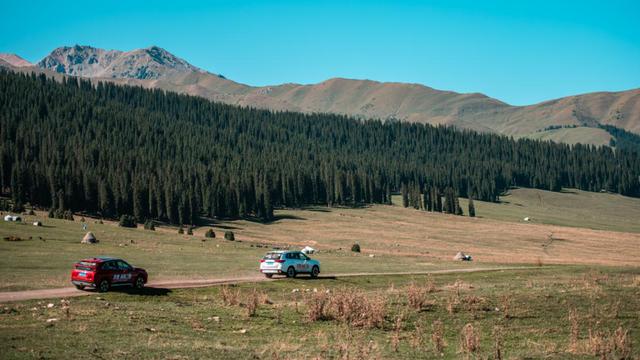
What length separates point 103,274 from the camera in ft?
105

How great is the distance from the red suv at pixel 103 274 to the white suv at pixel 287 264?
1163 cm

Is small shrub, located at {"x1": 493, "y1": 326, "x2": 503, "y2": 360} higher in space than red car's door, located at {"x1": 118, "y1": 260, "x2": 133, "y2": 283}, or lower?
lower

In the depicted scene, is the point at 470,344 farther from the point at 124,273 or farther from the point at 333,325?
the point at 124,273

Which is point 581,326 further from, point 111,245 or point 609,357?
point 111,245

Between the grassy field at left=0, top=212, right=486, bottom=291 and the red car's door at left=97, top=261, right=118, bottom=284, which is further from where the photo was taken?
the grassy field at left=0, top=212, right=486, bottom=291

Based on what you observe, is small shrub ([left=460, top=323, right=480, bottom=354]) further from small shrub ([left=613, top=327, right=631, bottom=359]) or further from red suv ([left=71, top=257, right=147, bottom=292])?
red suv ([left=71, top=257, right=147, bottom=292])

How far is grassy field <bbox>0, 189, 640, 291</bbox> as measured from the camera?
48062 mm

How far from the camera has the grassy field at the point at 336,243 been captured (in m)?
48.1

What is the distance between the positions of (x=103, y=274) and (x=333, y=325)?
15.1 metres

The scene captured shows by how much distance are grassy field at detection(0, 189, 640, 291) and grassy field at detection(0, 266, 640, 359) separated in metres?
11.0

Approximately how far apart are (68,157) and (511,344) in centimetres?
15239

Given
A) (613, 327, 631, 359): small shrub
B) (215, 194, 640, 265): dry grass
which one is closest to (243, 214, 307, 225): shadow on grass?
(215, 194, 640, 265): dry grass

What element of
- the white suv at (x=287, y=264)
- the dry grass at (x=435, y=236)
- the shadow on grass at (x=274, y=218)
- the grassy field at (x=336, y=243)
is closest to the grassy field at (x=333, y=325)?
the white suv at (x=287, y=264)

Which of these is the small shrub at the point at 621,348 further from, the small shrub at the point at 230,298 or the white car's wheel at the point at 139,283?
the white car's wheel at the point at 139,283
